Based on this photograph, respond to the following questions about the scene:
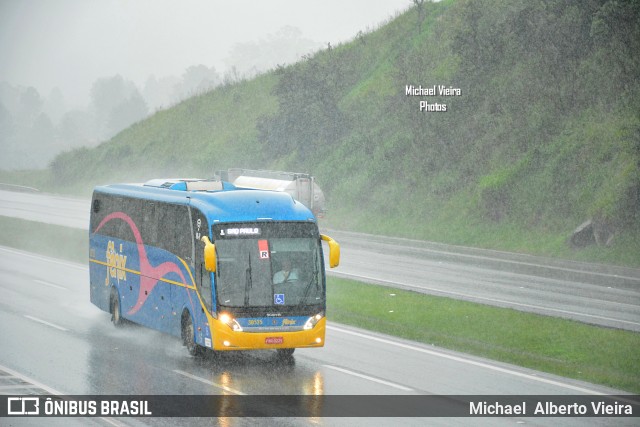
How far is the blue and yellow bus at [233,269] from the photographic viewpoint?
18.5 m

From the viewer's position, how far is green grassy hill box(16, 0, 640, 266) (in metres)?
44.5

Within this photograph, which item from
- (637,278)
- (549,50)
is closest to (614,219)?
(637,278)

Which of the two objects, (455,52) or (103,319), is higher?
(455,52)

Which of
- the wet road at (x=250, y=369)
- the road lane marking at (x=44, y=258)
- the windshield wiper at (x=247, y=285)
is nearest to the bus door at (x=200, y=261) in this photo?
the windshield wiper at (x=247, y=285)

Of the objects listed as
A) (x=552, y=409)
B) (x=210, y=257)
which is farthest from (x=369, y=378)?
(x=552, y=409)

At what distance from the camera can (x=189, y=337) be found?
20109 millimetres

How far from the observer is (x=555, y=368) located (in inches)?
746

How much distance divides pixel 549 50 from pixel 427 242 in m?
13.1

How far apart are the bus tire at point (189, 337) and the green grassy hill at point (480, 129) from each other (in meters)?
22.1

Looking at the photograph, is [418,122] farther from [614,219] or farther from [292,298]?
[292,298]

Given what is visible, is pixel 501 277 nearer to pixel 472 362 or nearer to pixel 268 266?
pixel 472 362

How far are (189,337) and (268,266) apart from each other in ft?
8.43

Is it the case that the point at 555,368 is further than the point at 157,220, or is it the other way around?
the point at 157,220

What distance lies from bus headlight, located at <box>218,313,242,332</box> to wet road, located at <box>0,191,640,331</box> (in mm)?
10009
